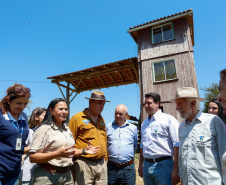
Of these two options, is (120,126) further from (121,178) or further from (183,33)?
(183,33)

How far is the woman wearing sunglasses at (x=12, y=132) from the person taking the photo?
7.63 feet

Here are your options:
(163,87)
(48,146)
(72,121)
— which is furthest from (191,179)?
(163,87)

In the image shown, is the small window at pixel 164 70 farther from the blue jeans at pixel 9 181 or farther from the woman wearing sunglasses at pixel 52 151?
the blue jeans at pixel 9 181

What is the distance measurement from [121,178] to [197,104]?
2.15 meters

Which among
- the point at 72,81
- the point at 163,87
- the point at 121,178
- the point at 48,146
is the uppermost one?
the point at 72,81

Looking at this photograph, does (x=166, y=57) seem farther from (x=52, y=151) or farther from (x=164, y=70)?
(x=52, y=151)

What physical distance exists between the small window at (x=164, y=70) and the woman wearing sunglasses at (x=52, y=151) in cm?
954

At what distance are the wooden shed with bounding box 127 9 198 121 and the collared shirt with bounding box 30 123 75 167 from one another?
9166 mm

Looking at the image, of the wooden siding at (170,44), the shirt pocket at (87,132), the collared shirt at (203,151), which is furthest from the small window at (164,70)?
the collared shirt at (203,151)

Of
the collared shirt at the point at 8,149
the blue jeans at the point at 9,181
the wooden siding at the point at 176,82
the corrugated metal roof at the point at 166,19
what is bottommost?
the blue jeans at the point at 9,181

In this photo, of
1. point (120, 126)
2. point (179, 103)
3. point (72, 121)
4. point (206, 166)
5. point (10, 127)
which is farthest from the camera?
point (120, 126)

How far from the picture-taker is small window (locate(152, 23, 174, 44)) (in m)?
11.7

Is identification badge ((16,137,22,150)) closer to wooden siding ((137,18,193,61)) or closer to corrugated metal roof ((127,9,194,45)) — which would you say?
wooden siding ((137,18,193,61))

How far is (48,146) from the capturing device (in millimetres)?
2471
